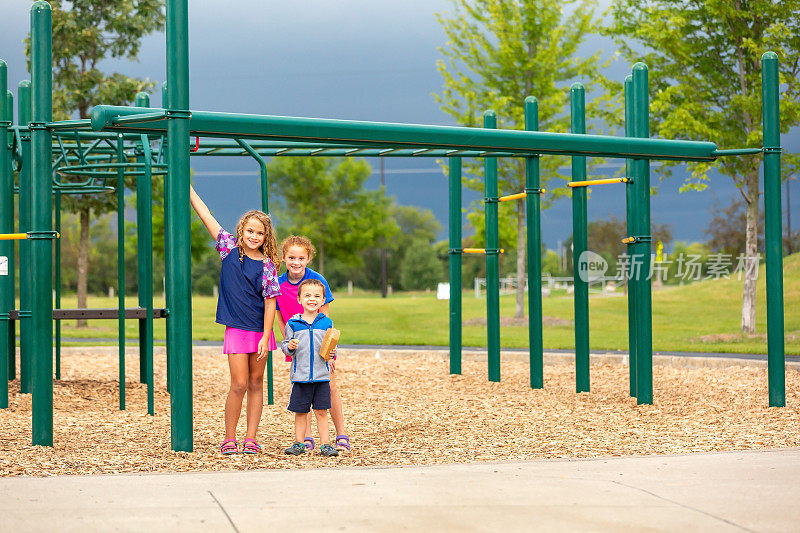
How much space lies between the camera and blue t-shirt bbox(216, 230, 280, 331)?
19.4 feet

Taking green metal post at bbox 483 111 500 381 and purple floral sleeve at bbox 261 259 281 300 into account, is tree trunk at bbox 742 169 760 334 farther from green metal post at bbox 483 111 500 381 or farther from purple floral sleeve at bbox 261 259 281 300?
purple floral sleeve at bbox 261 259 281 300

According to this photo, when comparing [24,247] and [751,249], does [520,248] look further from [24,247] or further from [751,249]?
[24,247]

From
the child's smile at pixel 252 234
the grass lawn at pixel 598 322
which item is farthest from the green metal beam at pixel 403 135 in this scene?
the grass lawn at pixel 598 322

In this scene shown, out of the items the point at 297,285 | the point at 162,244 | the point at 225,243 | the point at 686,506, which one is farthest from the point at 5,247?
the point at 162,244

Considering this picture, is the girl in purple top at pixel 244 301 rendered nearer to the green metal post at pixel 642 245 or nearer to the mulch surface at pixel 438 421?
the mulch surface at pixel 438 421

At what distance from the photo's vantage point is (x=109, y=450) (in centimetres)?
595

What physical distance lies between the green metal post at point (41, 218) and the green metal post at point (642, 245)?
4.70 m

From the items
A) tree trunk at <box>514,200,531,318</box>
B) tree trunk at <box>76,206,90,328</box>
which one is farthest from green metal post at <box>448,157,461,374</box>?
tree trunk at <box>76,206,90,328</box>

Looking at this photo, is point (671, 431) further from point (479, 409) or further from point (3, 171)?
point (3, 171)

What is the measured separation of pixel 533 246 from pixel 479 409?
2.10 metres

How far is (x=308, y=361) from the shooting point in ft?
19.4

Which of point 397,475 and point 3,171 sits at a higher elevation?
point 3,171

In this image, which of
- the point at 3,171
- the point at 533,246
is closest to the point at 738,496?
the point at 533,246

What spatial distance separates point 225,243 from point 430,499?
94.2 inches
